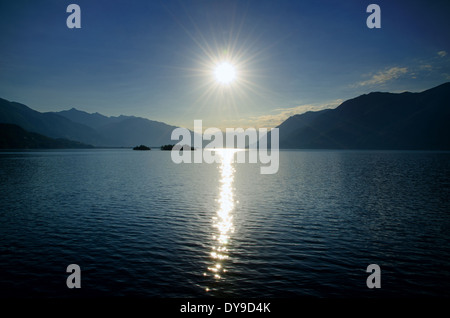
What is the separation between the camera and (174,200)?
4556cm

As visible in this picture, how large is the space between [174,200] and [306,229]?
24.0m

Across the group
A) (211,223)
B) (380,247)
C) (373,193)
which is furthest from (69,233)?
(373,193)

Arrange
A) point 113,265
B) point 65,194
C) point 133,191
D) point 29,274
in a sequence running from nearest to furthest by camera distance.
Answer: point 29,274, point 113,265, point 65,194, point 133,191

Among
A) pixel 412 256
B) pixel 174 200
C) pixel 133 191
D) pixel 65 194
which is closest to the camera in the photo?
pixel 412 256

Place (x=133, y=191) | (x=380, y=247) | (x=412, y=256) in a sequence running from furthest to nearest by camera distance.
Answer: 1. (x=133, y=191)
2. (x=380, y=247)
3. (x=412, y=256)

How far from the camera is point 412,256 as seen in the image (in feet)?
71.4

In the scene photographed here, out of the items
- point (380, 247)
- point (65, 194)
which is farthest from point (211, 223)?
point (65, 194)

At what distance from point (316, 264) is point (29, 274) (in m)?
20.5

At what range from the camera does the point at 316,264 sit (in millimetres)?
20219

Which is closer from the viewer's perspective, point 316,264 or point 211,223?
point 316,264

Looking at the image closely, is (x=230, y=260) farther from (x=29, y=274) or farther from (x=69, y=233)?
(x=69, y=233)

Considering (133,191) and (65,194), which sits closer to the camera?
(65,194)
